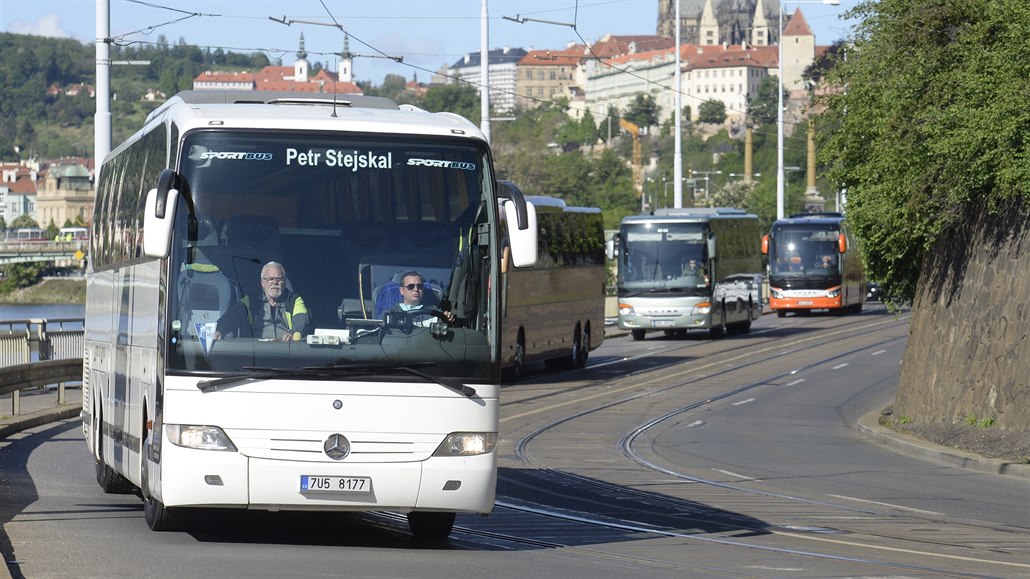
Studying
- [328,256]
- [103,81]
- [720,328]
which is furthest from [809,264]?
[328,256]

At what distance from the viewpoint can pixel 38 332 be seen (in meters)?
28.6

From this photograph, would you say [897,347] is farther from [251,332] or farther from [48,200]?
[48,200]

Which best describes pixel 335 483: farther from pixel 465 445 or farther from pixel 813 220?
pixel 813 220

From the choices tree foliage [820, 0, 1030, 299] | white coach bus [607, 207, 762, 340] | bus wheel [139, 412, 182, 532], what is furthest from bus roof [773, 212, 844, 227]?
bus wheel [139, 412, 182, 532]

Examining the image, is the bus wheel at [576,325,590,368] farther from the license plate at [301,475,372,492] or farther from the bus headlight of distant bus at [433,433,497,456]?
the license plate at [301,475,372,492]

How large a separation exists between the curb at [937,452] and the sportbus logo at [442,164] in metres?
8.82

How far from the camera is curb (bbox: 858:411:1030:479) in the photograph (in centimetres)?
1783

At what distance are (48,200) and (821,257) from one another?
14604 cm

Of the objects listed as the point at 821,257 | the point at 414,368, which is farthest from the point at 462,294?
the point at 821,257

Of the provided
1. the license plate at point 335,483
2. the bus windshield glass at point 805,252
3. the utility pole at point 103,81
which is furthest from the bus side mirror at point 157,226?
the bus windshield glass at point 805,252

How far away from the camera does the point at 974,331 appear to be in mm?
20938

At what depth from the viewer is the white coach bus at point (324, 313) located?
10.5m

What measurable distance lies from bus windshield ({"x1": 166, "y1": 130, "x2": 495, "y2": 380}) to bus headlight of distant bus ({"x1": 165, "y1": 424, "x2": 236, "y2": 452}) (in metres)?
0.37

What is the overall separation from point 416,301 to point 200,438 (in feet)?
5.25
